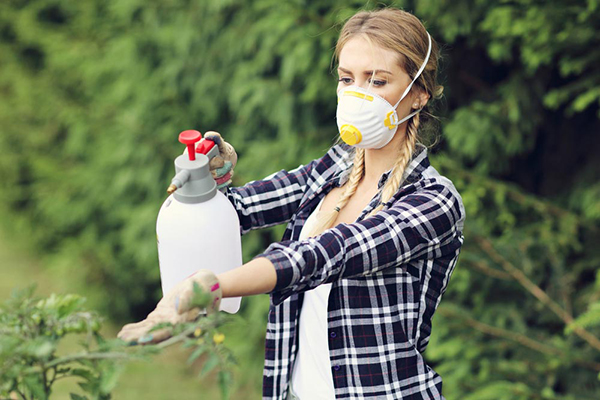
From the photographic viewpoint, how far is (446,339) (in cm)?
345

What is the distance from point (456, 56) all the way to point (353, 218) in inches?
85.6

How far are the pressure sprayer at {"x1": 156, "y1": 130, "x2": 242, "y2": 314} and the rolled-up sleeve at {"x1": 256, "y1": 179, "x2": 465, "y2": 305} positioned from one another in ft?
0.71

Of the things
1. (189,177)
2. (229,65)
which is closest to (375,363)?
(189,177)

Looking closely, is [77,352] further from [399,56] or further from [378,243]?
[399,56]

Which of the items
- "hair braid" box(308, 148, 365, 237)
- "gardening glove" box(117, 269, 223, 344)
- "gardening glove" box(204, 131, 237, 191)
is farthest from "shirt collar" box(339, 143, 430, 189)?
"gardening glove" box(117, 269, 223, 344)

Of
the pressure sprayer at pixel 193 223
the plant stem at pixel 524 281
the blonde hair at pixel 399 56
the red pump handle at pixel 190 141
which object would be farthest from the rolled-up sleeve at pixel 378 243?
the plant stem at pixel 524 281

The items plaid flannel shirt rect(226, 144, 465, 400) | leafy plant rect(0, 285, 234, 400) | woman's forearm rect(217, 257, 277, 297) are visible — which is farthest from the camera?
plaid flannel shirt rect(226, 144, 465, 400)

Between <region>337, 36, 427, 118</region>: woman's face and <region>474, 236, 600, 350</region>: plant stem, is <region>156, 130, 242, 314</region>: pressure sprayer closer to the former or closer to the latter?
<region>337, 36, 427, 118</region>: woman's face

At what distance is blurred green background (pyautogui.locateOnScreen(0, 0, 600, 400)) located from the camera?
10.3ft

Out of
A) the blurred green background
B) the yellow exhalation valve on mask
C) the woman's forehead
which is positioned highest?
the blurred green background

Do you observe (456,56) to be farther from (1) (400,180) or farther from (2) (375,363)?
(2) (375,363)

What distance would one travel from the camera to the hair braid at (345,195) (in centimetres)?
189

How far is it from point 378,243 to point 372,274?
21cm

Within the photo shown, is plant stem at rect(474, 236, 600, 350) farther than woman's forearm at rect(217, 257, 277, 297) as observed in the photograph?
Yes
